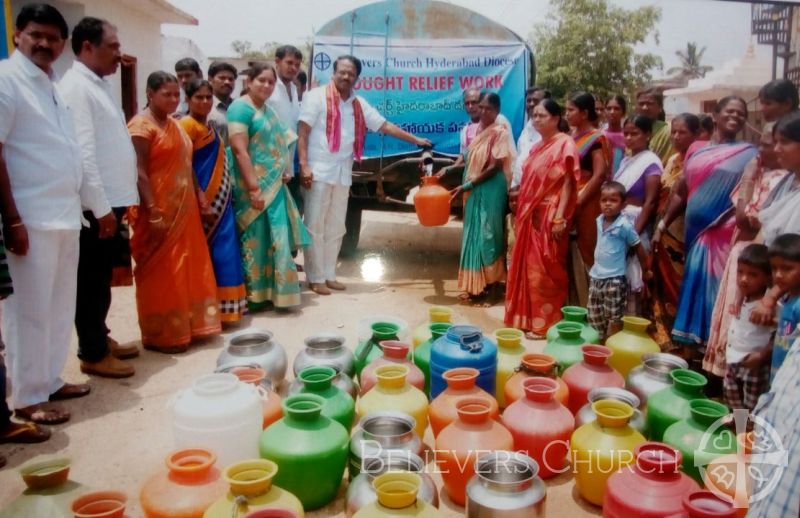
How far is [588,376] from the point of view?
3.14 meters

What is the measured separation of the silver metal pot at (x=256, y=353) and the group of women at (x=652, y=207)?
1.98 m

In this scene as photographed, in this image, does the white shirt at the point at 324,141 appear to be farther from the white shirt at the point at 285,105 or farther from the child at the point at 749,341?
the child at the point at 749,341

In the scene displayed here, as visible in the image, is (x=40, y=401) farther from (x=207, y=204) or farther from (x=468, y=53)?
(x=468, y=53)

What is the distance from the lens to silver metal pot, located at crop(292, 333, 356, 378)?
3398 mm

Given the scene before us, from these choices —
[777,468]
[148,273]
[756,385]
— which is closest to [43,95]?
[148,273]

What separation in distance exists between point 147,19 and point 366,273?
8.64m

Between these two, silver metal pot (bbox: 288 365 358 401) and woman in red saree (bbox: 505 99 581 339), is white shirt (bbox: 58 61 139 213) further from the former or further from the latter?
woman in red saree (bbox: 505 99 581 339)

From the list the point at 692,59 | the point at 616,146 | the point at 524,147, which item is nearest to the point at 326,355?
the point at 524,147

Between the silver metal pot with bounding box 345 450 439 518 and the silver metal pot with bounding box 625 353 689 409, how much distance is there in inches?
51.2

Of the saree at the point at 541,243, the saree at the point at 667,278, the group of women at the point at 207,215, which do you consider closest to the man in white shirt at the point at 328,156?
the group of women at the point at 207,215

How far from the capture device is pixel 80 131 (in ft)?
11.5

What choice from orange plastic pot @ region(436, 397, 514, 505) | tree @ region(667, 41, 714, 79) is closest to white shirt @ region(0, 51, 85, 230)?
orange plastic pot @ region(436, 397, 514, 505)

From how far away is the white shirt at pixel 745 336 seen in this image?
3.12 metres

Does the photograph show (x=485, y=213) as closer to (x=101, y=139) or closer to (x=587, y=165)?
(x=587, y=165)
